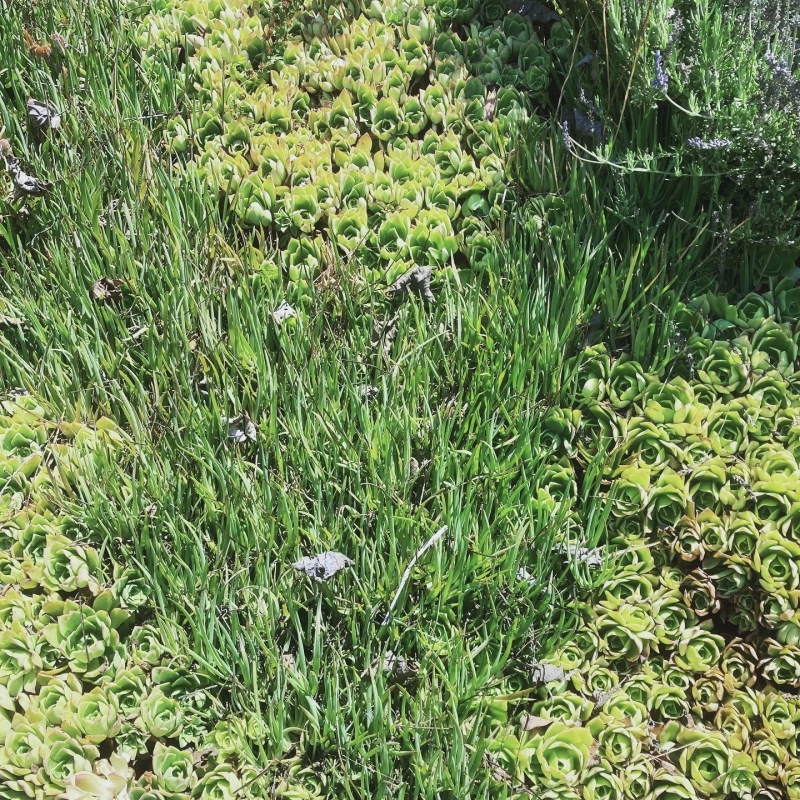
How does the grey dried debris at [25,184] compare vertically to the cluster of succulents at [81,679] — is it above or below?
above

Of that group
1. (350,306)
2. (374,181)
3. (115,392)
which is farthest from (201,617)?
(374,181)

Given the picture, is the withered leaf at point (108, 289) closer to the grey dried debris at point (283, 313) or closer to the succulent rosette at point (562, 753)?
the grey dried debris at point (283, 313)

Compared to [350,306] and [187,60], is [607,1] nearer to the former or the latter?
[350,306]

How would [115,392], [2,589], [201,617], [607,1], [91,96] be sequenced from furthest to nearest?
1. [91,96]
2. [607,1]
3. [115,392]
4. [2,589]
5. [201,617]

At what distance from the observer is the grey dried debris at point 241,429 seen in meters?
2.29

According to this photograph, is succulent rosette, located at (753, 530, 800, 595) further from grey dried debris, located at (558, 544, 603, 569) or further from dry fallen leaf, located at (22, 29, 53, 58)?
dry fallen leaf, located at (22, 29, 53, 58)

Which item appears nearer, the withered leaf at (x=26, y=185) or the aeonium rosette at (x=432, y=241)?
the aeonium rosette at (x=432, y=241)

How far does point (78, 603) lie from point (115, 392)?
650 mm

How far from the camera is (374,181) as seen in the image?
2.76 meters

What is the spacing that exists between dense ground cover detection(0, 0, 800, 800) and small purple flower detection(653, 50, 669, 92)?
50 millimetres

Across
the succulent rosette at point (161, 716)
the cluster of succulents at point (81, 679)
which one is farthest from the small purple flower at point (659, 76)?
the succulent rosette at point (161, 716)

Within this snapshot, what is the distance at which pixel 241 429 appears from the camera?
2.31 metres

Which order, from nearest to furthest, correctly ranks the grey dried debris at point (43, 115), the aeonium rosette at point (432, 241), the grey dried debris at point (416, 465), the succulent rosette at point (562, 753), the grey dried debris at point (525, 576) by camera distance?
the succulent rosette at point (562, 753), the grey dried debris at point (525, 576), the grey dried debris at point (416, 465), the aeonium rosette at point (432, 241), the grey dried debris at point (43, 115)

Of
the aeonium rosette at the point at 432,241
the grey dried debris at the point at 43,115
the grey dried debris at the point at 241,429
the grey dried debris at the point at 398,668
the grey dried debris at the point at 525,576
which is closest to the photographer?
the grey dried debris at the point at 398,668
